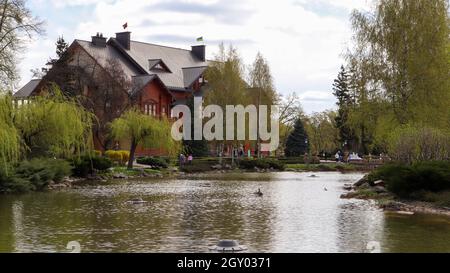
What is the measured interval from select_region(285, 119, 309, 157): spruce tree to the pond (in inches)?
2133

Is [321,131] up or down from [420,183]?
up

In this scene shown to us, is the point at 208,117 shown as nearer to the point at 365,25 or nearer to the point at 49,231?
the point at 365,25

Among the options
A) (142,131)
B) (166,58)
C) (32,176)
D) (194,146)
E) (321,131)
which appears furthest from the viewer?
(321,131)

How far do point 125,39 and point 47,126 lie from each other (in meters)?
43.8

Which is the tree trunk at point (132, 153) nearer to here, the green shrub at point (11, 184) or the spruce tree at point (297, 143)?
the green shrub at point (11, 184)

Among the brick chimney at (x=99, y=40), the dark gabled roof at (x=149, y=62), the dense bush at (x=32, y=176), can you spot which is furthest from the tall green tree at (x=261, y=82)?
the dense bush at (x=32, y=176)

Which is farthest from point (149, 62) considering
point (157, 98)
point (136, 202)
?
point (136, 202)

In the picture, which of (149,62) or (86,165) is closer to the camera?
(86,165)

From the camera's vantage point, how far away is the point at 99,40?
7219cm

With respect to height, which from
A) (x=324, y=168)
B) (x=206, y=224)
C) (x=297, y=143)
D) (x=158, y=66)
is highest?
(x=158, y=66)

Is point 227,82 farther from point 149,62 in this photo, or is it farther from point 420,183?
point 420,183

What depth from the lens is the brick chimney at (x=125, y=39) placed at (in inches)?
2948

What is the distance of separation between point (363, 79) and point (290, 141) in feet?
150
